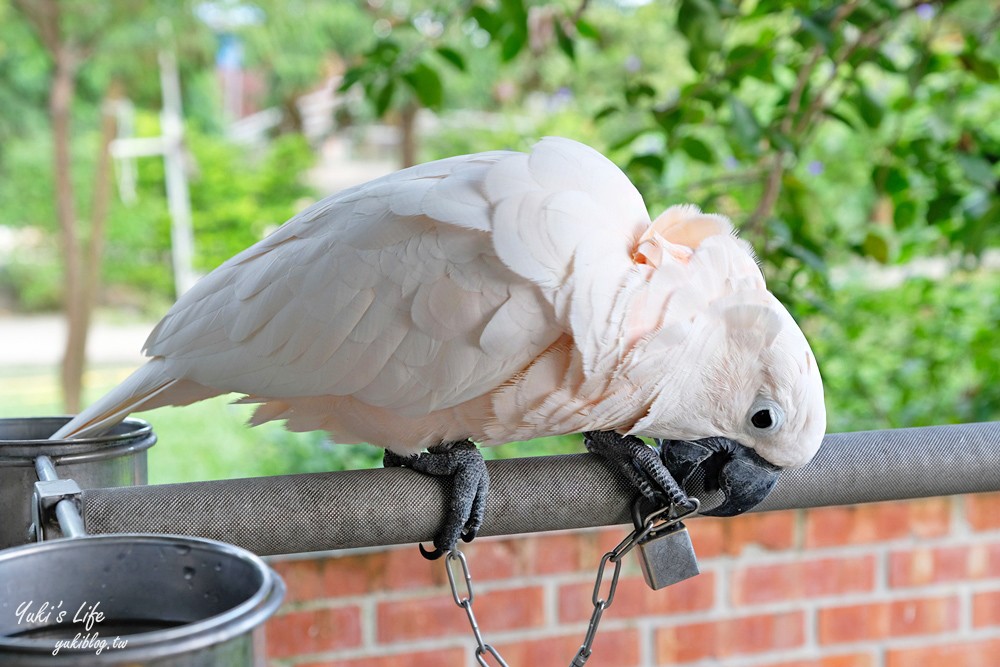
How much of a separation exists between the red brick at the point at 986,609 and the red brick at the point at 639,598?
540 mm

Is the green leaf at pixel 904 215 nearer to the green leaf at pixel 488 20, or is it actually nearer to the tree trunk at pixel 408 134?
the green leaf at pixel 488 20

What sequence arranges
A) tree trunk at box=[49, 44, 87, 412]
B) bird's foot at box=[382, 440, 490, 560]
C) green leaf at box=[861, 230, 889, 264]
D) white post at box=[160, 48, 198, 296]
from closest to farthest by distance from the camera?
bird's foot at box=[382, 440, 490, 560], green leaf at box=[861, 230, 889, 264], tree trunk at box=[49, 44, 87, 412], white post at box=[160, 48, 198, 296]

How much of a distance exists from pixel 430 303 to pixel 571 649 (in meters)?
0.88

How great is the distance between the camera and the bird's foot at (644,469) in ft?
3.17

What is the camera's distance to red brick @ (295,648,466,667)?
1.57 metres

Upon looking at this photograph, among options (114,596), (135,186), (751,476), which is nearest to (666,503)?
(751,476)

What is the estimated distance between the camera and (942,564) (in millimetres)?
1781

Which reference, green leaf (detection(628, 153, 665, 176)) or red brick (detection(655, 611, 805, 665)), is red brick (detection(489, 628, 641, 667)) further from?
green leaf (detection(628, 153, 665, 176))

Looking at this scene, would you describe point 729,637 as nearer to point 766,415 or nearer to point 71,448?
point 766,415

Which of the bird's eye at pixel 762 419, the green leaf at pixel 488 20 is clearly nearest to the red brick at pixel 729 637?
the bird's eye at pixel 762 419

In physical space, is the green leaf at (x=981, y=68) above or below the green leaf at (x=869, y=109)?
above

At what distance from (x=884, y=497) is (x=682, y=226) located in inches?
14.5

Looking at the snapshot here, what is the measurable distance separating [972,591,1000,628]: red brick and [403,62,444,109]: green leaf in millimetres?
1406

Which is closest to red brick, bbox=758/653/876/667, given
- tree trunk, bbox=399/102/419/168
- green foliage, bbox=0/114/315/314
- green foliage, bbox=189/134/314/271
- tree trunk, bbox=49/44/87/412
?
tree trunk, bbox=49/44/87/412
